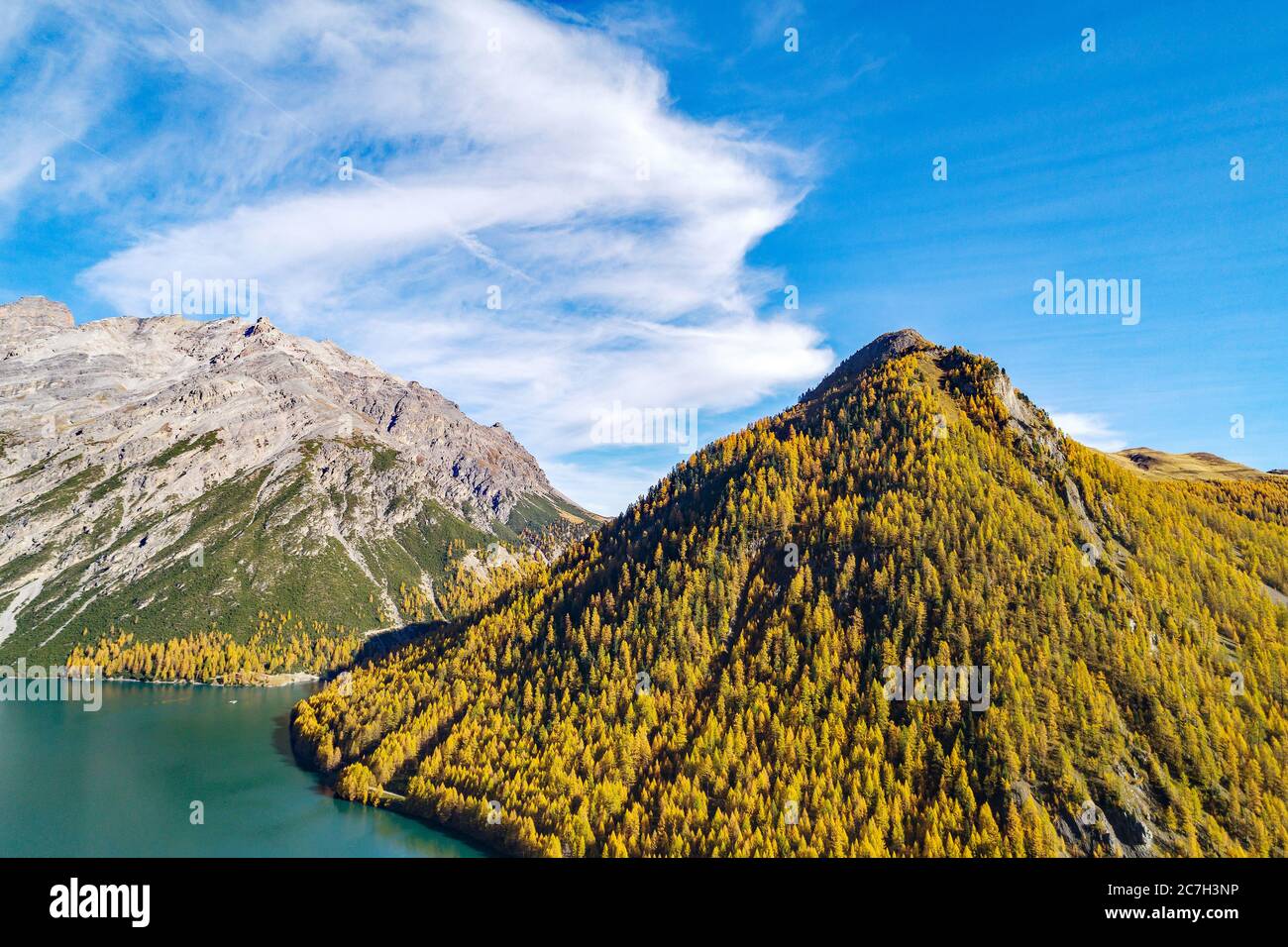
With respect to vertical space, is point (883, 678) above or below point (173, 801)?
above

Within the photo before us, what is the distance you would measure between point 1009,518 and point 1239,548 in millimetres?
74825

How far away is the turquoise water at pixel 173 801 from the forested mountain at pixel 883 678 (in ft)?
Result: 28.8

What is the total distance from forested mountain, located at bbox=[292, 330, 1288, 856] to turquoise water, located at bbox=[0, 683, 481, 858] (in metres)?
8.78

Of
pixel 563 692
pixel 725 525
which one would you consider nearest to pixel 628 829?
pixel 563 692

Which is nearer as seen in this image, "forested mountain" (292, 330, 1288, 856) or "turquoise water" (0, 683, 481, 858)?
"forested mountain" (292, 330, 1288, 856)

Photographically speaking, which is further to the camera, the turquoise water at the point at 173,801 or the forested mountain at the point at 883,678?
the turquoise water at the point at 173,801

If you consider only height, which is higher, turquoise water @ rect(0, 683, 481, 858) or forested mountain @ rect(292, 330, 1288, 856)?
forested mountain @ rect(292, 330, 1288, 856)

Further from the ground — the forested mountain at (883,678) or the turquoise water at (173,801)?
the forested mountain at (883,678)

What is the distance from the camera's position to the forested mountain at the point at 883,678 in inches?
4099

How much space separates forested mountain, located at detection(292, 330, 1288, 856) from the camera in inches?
4099

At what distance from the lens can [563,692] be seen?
5866 inches

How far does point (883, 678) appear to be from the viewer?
419ft

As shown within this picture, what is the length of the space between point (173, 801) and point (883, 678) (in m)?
147
